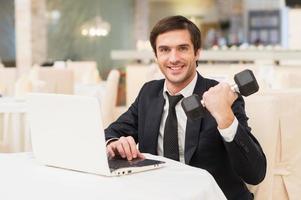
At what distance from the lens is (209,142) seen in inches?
85.0

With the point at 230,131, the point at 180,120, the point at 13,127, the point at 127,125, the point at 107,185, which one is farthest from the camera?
the point at 13,127

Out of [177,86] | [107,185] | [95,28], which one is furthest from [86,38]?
[107,185]

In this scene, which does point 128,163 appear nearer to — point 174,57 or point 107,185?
point 107,185

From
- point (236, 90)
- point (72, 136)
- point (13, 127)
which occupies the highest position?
point (236, 90)

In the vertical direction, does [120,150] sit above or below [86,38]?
below

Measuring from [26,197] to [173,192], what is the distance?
411mm

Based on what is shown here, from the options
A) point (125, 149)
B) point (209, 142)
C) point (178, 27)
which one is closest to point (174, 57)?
point (178, 27)

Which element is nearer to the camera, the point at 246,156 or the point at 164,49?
the point at 246,156

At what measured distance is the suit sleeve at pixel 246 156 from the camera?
1.97 meters

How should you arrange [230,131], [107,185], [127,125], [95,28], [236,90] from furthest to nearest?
[95,28], [127,125], [230,131], [236,90], [107,185]

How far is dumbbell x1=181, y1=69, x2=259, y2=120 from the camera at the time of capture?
1720mm

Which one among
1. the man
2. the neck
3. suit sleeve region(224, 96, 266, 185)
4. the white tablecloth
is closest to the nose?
the man

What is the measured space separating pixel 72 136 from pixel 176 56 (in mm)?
661

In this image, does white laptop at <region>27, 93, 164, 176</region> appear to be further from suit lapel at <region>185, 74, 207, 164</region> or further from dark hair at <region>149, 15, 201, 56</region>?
dark hair at <region>149, 15, 201, 56</region>
